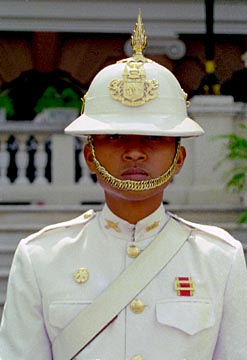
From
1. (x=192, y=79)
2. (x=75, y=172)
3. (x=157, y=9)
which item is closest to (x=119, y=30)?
(x=157, y=9)

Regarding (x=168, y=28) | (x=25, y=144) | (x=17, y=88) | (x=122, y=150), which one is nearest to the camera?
(x=122, y=150)

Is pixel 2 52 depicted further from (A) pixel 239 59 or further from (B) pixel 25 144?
(B) pixel 25 144

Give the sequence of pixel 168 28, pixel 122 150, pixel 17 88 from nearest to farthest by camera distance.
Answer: pixel 122 150
pixel 168 28
pixel 17 88

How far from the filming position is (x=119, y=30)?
37.8 ft

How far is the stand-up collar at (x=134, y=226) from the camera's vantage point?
2.26 m

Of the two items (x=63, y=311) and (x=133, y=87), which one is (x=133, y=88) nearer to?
(x=133, y=87)

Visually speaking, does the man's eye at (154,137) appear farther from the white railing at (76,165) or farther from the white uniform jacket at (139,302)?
the white railing at (76,165)

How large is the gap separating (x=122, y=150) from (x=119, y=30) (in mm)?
9575

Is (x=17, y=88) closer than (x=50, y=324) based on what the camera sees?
No

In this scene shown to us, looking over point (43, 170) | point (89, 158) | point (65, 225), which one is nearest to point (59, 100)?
point (43, 170)

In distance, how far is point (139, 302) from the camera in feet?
7.15

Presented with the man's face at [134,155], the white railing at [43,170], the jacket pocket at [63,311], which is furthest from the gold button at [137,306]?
the white railing at [43,170]

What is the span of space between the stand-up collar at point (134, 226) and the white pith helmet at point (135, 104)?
26 centimetres

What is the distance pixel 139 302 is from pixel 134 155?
37 centimetres
